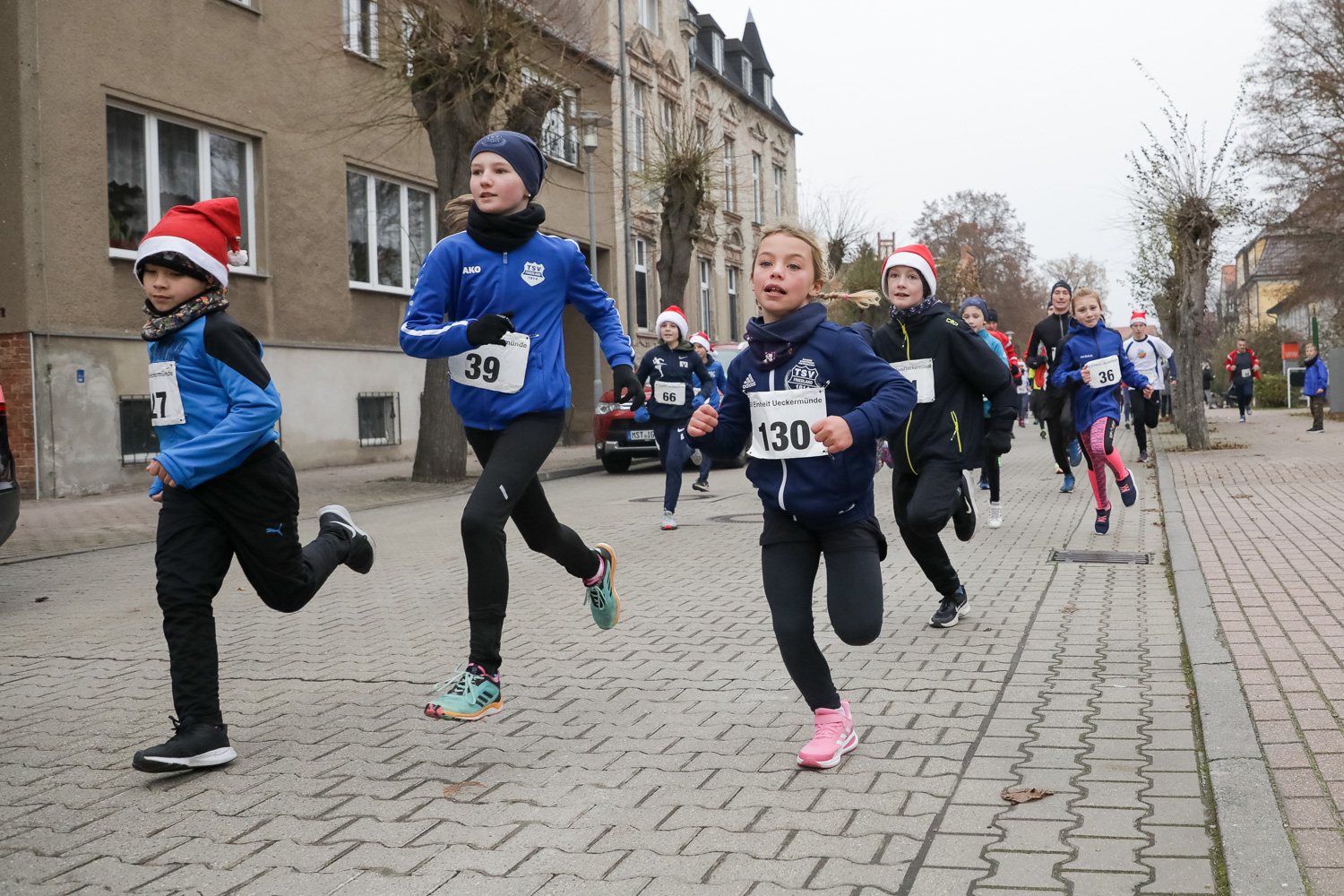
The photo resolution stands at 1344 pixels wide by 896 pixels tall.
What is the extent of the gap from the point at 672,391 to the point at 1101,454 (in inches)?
158

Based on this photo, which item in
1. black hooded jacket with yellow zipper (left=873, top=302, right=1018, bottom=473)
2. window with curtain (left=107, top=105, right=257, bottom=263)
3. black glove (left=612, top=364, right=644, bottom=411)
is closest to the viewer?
black glove (left=612, top=364, right=644, bottom=411)

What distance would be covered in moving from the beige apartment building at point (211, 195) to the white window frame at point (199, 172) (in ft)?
0.11

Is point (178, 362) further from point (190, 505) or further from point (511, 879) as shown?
point (511, 879)

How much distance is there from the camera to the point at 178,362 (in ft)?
14.1

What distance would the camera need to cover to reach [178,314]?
4.30m

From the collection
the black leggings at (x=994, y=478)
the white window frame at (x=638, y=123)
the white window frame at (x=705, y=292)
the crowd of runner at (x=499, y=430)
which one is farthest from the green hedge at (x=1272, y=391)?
the crowd of runner at (x=499, y=430)

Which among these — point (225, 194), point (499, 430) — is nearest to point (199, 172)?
point (225, 194)

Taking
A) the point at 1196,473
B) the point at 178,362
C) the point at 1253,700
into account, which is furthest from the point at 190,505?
the point at 1196,473

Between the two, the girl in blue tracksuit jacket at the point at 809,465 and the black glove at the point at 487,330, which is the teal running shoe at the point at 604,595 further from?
the girl in blue tracksuit jacket at the point at 809,465

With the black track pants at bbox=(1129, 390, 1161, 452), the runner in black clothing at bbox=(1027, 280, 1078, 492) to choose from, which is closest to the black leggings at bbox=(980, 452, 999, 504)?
the runner in black clothing at bbox=(1027, 280, 1078, 492)

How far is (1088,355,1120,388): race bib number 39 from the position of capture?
995cm

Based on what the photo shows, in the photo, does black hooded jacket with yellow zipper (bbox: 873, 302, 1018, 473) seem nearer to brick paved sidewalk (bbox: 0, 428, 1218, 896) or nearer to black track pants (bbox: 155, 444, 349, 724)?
brick paved sidewalk (bbox: 0, 428, 1218, 896)

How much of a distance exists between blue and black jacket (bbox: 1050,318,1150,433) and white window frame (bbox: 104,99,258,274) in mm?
10483

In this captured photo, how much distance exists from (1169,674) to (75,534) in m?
10.1
